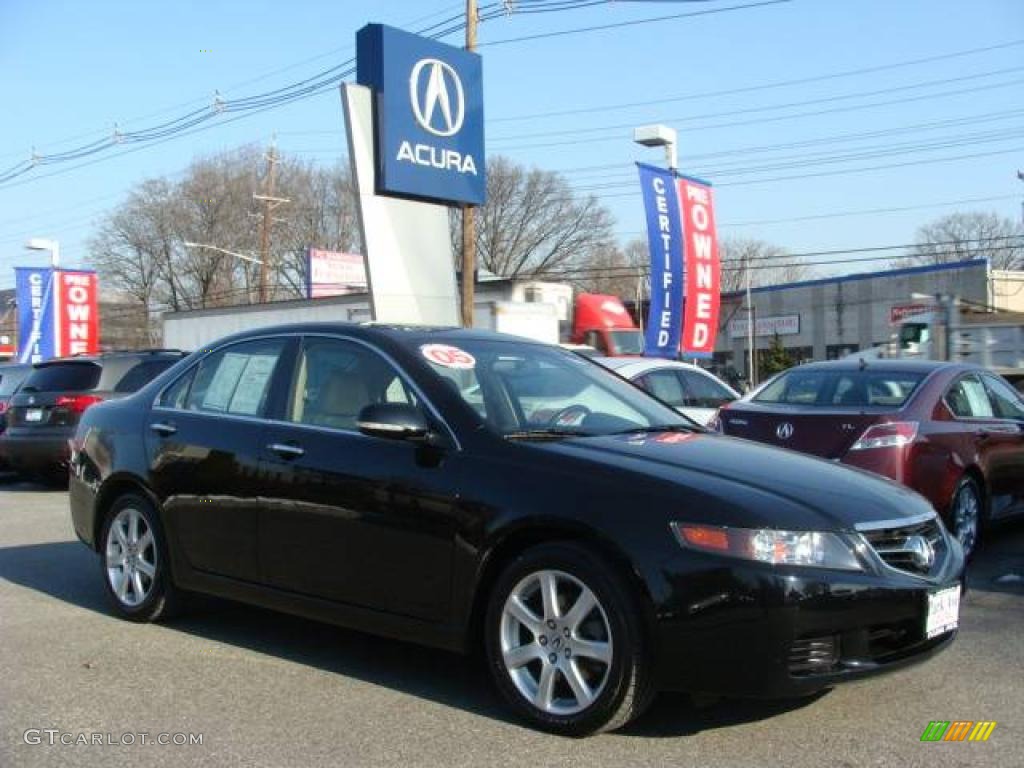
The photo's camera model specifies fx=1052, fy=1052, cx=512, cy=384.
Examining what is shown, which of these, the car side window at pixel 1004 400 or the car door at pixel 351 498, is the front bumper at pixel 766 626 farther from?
the car side window at pixel 1004 400

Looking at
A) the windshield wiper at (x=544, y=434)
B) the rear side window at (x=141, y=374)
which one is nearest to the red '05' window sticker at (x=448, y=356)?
the windshield wiper at (x=544, y=434)

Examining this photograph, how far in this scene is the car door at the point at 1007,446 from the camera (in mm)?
8031

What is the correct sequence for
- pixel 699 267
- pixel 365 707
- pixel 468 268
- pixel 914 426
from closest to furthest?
pixel 365 707
pixel 914 426
pixel 699 267
pixel 468 268

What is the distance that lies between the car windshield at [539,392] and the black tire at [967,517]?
3.18 metres

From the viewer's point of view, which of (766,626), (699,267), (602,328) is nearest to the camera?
(766,626)

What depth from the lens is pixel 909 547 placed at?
4055 mm

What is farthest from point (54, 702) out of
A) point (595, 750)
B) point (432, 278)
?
point (432, 278)

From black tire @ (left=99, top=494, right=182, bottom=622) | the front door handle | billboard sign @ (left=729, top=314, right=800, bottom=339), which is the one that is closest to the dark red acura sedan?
the front door handle

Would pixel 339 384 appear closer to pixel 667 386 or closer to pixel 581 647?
pixel 581 647

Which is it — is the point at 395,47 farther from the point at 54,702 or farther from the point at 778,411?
the point at 54,702

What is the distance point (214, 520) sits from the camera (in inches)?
208

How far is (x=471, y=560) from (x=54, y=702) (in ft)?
6.23

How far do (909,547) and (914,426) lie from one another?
3507mm

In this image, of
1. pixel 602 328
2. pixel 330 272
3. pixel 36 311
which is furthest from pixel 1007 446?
pixel 330 272
